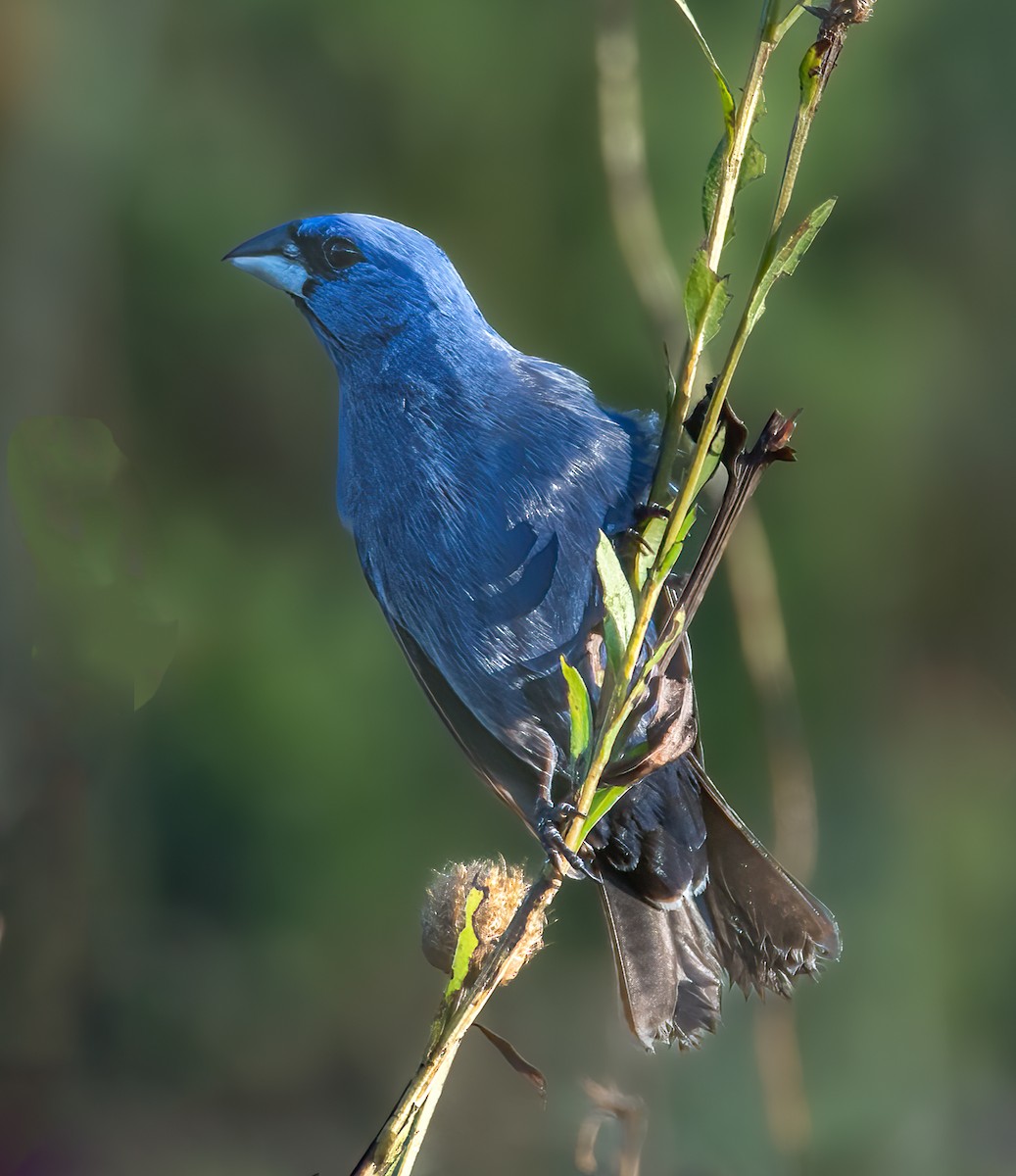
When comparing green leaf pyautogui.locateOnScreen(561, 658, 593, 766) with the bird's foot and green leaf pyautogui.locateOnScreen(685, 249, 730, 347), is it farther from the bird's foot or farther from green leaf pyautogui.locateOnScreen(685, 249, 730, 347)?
green leaf pyautogui.locateOnScreen(685, 249, 730, 347)

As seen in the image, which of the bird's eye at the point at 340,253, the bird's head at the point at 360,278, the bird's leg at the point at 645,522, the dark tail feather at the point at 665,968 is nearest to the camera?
the bird's leg at the point at 645,522

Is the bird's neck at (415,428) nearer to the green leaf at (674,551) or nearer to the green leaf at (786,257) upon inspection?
the green leaf at (674,551)

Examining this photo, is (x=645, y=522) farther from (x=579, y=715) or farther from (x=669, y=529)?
(x=579, y=715)

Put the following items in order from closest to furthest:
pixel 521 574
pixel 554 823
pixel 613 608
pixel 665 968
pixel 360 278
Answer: pixel 613 608, pixel 554 823, pixel 521 574, pixel 665 968, pixel 360 278

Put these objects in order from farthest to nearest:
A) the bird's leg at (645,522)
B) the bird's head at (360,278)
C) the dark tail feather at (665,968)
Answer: the bird's head at (360,278) < the dark tail feather at (665,968) < the bird's leg at (645,522)

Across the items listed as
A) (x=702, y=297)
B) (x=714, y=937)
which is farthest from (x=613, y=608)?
(x=714, y=937)

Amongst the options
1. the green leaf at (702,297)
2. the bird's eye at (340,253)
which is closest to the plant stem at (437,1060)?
the green leaf at (702,297)
